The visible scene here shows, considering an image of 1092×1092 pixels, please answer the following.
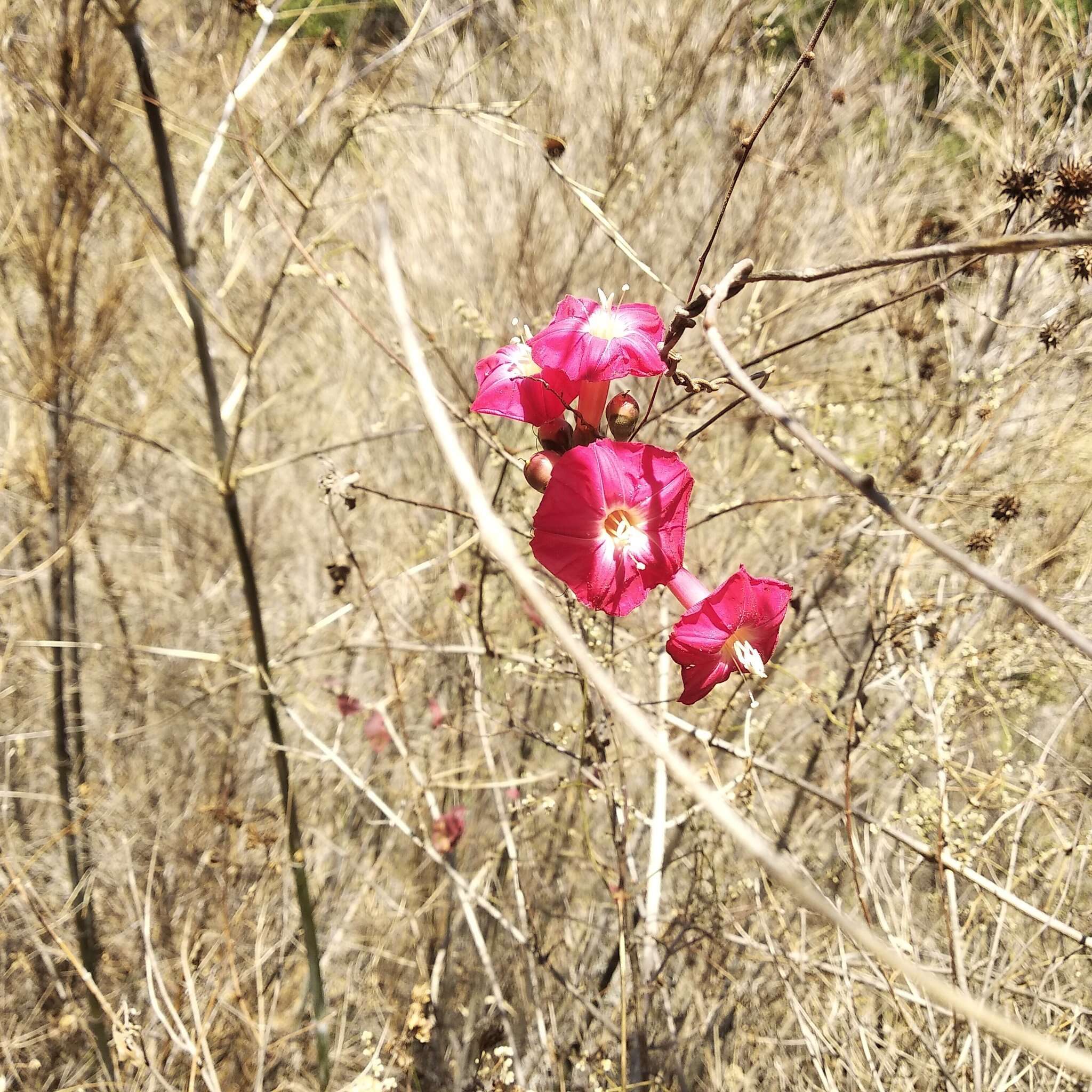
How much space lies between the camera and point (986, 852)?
190 centimetres

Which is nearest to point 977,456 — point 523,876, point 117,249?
point 523,876

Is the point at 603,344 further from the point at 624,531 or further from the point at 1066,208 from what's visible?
the point at 1066,208

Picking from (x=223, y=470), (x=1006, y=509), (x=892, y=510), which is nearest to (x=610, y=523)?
(x=892, y=510)

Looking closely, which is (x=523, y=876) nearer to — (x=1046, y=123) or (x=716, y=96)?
(x=1046, y=123)

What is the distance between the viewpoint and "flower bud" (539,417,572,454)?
973 millimetres

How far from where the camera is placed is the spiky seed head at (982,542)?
1892mm

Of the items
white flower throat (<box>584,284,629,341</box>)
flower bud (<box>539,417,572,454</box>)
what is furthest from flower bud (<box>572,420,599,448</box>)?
white flower throat (<box>584,284,629,341</box>)

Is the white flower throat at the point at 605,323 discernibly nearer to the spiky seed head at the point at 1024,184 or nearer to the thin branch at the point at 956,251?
the thin branch at the point at 956,251

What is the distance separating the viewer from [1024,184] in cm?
160

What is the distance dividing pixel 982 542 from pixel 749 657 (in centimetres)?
136

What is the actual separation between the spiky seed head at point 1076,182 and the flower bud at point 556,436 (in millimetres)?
1396

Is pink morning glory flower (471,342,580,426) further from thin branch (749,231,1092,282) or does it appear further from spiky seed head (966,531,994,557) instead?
spiky seed head (966,531,994,557)

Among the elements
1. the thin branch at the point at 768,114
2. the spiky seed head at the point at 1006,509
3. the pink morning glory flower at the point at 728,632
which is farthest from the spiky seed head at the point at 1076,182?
the pink morning glory flower at the point at 728,632

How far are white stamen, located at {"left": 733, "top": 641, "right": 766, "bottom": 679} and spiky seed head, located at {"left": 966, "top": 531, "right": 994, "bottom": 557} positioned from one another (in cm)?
130
